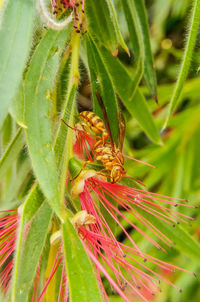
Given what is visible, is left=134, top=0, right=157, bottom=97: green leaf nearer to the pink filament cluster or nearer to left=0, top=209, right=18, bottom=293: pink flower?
the pink filament cluster

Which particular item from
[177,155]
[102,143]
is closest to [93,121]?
[102,143]

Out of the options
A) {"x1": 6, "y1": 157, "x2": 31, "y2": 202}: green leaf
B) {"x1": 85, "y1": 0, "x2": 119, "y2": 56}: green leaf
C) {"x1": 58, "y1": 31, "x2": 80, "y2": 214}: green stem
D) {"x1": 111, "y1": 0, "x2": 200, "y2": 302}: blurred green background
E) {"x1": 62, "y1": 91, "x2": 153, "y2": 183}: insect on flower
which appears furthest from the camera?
{"x1": 111, "y1": 0, "x2": 200, "y2": 302}: blurred green background

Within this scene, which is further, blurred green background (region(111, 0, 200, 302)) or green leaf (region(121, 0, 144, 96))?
blurred green background (region(111, 0, 200, 302))

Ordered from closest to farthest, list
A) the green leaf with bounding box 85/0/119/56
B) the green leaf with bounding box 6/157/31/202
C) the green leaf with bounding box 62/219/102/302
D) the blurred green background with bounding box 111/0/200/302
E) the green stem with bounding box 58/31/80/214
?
1. the green leaf with bounding box 62/219/102/302
2. the green stem with bounding box 58/31/80/214
3. the green leaf with bounding box 85/0/119/56
4. the green leaf with bounding box 6/157/31/202
5. the blurred green background with bounding box 111/0/200/302

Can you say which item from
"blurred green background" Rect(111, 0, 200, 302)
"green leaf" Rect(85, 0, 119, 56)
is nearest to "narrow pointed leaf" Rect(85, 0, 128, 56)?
"green leaf" Rect(85, 0, 119, 56)

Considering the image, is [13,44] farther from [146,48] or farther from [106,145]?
[146,48]

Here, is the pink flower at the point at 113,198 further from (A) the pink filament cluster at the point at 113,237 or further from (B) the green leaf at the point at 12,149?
(B) the green leaf at the point at 12,149

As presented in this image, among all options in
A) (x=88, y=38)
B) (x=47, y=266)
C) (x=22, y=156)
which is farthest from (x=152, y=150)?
(x=47, y=266)

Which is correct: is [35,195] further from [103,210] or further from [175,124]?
[175,124]
